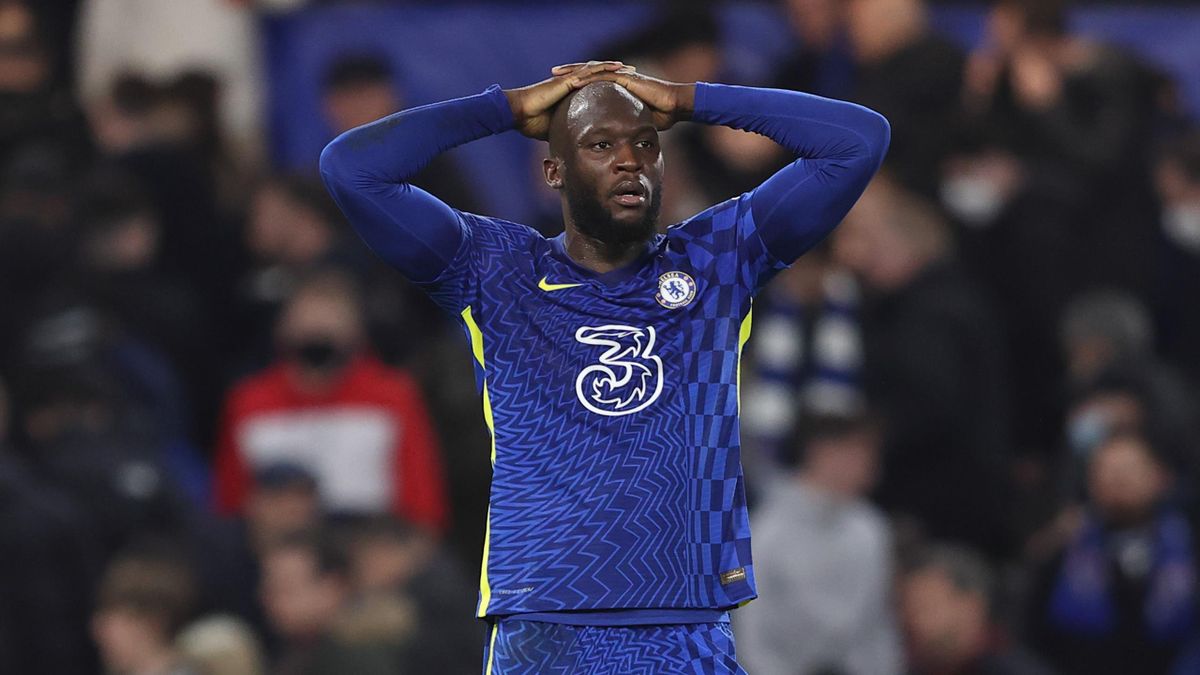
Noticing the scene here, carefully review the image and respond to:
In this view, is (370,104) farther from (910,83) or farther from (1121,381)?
(1121,381)

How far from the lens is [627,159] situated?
527 centimetres

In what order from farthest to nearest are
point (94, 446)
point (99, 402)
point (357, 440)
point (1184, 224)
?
point (1184, 224) < point (357, 440) < point (99, 402) < point (94, 446)

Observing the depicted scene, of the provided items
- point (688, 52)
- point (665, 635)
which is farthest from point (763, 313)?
point (665, 635)

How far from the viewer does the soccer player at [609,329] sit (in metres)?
5.11

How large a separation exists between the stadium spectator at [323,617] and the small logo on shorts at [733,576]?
360cm

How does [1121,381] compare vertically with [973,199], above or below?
below

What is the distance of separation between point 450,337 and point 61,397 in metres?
1.80

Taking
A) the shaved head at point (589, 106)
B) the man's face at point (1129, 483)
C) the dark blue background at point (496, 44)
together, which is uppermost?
the dark blue background at point (496, 44)

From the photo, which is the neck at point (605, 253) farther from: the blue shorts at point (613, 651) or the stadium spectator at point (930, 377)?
the stadium spectator at point (930, 377)

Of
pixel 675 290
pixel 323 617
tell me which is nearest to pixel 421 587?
pixel 323 617

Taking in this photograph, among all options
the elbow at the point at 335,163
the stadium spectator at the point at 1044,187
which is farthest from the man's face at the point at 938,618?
the elbow at the point at 335,163

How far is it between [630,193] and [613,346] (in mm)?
349

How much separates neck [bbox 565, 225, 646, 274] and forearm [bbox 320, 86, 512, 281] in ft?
0.96

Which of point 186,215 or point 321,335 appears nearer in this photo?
point 321,335
